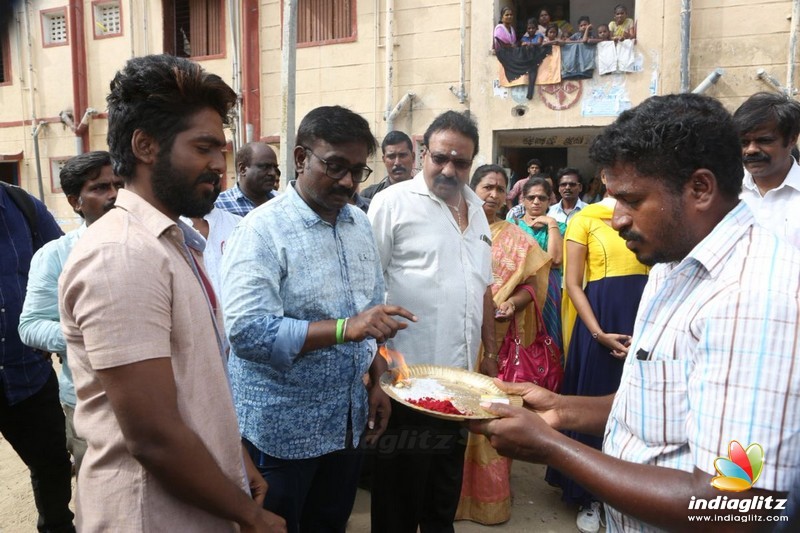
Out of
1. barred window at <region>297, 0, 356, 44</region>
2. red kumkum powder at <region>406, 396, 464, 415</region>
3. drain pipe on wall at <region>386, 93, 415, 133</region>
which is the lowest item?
red kumkum powder at <region>406, 396, 464, 415</region>

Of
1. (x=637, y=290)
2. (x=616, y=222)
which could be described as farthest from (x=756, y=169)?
(x=616, y=222)

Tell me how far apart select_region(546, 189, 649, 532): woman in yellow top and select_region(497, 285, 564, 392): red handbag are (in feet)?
0.57

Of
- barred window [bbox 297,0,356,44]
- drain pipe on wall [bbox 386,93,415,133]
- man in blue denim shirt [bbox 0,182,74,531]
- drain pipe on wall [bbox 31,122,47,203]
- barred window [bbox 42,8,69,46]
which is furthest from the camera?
drain pipe on wall [bbox 31,122,47,203]

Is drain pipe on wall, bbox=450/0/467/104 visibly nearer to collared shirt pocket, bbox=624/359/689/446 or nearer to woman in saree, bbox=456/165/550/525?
woman in saree, bbox=456/165/550/525

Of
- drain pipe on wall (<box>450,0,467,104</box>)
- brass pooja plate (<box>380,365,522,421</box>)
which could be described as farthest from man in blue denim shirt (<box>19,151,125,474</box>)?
drain pipe on wall (<box>450,0,467,104</box>)

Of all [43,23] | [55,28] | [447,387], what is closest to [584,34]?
[447,387]

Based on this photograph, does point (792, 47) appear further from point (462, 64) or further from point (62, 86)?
point (62, 86)

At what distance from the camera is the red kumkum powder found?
1.88m

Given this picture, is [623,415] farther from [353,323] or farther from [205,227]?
[205,227]

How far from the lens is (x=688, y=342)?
1.24 m

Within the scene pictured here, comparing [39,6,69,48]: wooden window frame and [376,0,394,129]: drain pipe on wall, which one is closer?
[376,0,394,129]: drain pipe on wall

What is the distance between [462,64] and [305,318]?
10485 mm

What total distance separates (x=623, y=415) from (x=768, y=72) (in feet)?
36.0

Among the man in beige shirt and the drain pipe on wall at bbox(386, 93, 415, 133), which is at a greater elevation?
the drain pipe on wall at bbox(386, 93, 415, 133)
